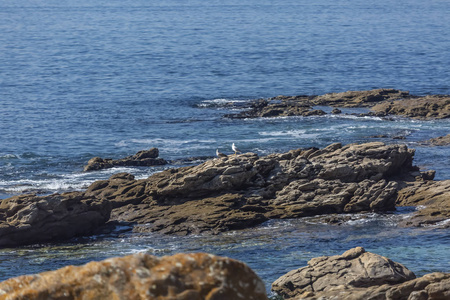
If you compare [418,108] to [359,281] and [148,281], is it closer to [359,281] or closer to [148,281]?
[359,281]

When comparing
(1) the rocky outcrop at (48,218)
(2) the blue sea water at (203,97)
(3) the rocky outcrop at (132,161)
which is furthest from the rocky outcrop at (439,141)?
(1) the rocky outcrop at (48,218)

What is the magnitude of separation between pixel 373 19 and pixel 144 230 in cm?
15366

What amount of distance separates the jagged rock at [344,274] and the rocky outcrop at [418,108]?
43.0 m

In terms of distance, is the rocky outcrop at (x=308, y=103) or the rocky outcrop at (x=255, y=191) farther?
the rocky outcrop at (x=308, y=103)

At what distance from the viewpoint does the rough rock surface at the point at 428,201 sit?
33853mm

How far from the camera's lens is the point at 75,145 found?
61719 mm

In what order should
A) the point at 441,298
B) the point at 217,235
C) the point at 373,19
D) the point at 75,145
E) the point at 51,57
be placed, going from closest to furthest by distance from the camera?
the point at 441,298
the point at 217,235
the point at 75,145
the point at 51,57
the point at 373,19

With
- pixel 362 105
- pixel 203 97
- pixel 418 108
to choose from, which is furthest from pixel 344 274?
pixel 203 97

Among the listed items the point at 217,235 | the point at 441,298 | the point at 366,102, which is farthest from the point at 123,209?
the point at 366,102

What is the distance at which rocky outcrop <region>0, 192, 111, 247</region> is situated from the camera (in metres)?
33.2

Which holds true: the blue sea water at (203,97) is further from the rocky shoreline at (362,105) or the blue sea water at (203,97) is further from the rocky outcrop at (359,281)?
the rocky outcrop at (359,281)

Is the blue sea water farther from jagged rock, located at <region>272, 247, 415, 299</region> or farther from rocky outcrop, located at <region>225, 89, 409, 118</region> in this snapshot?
jagged rock, located at <region>272, 247, 415, 299</region>

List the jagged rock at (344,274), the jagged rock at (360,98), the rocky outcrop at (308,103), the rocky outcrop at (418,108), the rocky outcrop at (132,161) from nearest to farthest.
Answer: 1. the jagged rock at (344,274)
2. the rocky outcrop at (132,161)
3. the rocky outcrop at (418,108)
4. the rocky outcrop at (308,103)
5. the jagged rock at (360,98)

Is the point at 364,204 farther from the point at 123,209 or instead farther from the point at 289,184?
the point at 123,209
